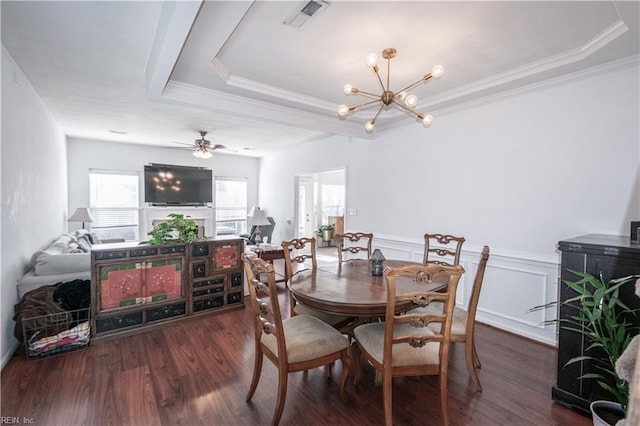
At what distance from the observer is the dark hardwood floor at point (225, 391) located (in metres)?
1.88

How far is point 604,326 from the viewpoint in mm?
1877

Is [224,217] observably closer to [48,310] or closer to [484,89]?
[48,310]

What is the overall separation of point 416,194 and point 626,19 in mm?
2502

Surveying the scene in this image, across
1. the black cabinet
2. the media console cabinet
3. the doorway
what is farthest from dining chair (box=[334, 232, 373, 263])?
the doorway

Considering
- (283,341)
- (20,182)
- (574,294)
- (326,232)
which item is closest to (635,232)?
(574,294)

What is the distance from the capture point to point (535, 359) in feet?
8.55

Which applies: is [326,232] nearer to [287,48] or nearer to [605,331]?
[287,48]

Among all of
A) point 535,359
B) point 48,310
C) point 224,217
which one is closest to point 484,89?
point 535,359

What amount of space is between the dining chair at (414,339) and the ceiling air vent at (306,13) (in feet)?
5.63

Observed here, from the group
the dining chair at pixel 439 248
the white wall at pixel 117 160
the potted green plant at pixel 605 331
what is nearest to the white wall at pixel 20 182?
the white wall at pixel 117 160

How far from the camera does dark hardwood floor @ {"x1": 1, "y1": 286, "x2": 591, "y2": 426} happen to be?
6.17ft

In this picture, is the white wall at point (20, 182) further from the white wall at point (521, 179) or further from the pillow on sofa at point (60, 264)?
the white wall at point (521, 179)

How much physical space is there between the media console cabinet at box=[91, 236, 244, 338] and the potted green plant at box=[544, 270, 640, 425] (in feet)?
10.9

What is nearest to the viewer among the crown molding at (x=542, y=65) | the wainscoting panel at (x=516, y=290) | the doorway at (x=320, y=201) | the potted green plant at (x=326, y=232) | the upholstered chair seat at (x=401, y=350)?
the upholstered chair seat at (x=401, y=350)
